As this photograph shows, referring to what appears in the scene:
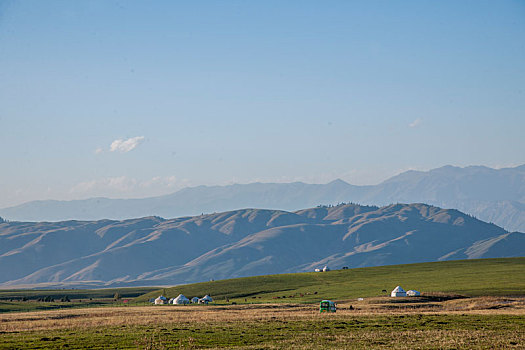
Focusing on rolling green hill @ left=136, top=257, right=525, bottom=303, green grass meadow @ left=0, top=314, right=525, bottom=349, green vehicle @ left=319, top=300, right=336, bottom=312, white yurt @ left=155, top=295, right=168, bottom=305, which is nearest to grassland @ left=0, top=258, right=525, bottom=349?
green grass meadow @ left=0, top=314, right=525, bottom=349

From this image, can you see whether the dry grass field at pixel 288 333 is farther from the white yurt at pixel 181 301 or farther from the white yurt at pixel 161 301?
the white yurt at pixel 161 301

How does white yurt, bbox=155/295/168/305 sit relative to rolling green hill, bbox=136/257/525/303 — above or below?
Result: below

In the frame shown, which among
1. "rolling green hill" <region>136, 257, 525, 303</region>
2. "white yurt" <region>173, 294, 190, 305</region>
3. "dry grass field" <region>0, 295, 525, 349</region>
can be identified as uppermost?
"dry grass field" <region>0, 295, 525, 349</region>

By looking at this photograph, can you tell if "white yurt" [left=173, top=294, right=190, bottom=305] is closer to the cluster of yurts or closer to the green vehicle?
the cluster of yurts

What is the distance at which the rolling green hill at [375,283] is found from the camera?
135087 mm

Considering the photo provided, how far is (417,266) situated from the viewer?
198 m

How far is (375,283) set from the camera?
15975 cm

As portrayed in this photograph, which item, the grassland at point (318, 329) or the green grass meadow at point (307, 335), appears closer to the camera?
the green grass meadow at point (307, 335)

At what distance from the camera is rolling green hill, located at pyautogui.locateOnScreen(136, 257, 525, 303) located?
135 m

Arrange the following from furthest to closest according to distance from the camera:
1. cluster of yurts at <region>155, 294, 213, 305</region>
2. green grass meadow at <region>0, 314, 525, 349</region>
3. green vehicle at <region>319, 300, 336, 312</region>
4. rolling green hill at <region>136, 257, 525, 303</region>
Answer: cluster of yurts at <region>155, 294, 213, 305</region>
rolling green hill at <region>136, 257, 525, 303</region>
green vehicle at <region>319, 300, 336, 312</region>
green grass meadow at <region>0, 314, 525, 349</region>

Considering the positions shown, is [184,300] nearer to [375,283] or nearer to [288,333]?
[375,283]

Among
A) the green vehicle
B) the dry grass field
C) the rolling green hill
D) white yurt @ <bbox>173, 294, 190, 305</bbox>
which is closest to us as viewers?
the dry grass field

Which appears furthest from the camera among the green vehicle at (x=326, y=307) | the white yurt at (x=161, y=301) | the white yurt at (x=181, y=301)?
the white yurt at (x=161, y=301)

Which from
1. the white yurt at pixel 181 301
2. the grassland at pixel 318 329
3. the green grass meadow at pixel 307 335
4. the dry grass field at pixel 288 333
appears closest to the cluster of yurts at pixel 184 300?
the white yurt at pixel 181 301
